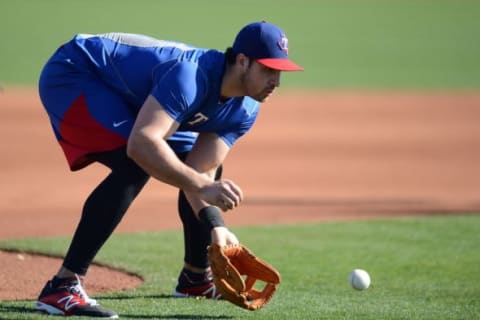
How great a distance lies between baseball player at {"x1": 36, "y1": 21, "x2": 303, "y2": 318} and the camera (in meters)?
4.72

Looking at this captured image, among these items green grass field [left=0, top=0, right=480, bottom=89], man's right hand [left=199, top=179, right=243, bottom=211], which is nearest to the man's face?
man's right hand [left=199, top=179, right=243, bottom=211]

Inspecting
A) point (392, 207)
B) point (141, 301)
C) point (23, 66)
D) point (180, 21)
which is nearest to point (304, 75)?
point (23, 66)

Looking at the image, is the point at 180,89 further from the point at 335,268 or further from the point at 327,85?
the point at 327,85

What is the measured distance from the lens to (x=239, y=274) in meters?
5.01

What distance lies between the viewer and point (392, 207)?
34.9 ft

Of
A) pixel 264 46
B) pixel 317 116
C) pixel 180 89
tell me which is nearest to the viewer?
pixel 180 89

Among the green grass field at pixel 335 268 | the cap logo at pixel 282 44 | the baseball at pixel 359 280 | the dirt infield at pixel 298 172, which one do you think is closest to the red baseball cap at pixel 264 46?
the cap logo at pixel 282 44

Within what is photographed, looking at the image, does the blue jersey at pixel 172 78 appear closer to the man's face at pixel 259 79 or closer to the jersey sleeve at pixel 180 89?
the jersey sleeve at pixel 180 89

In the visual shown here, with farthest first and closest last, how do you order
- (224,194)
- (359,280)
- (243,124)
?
(359,280)
(243,124)
(224,194)

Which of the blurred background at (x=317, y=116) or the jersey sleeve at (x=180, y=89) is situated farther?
the blurred background at (x=317, y=116)

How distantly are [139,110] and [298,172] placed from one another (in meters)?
8.12

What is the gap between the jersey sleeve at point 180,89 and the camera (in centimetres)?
471

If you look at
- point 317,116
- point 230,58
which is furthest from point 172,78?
point 317,116

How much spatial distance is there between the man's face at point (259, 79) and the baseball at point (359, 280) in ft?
5.97
